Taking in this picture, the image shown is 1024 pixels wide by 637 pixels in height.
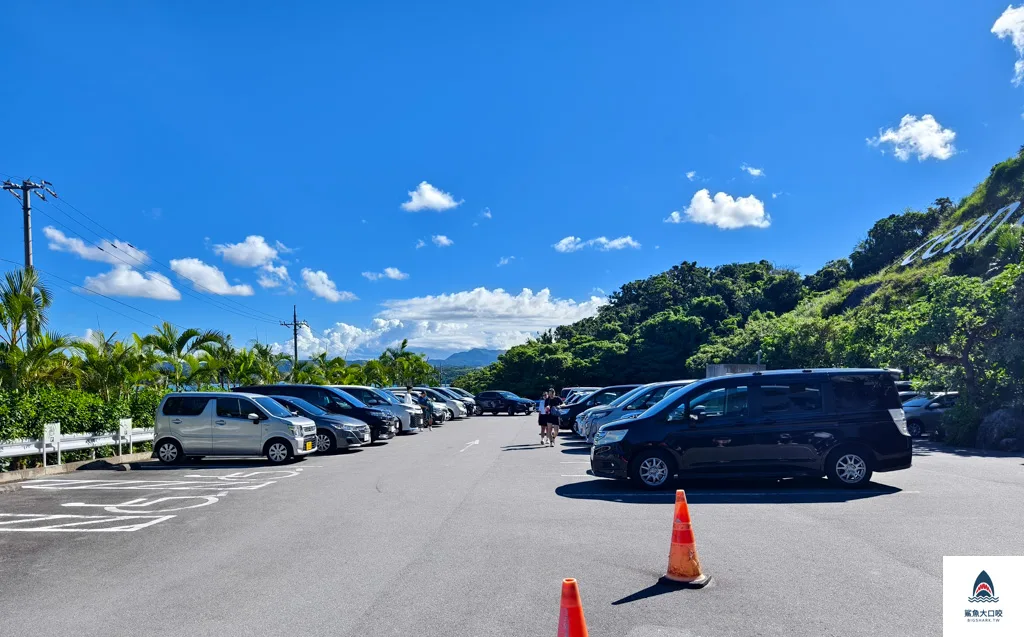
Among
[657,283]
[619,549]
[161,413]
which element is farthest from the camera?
[657,283]

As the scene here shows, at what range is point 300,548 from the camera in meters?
7.62

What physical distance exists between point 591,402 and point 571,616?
20.0 metres

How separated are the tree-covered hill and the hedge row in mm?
21016

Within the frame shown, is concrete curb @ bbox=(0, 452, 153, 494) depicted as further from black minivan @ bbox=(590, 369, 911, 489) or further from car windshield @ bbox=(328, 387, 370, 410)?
black minivan @ bbox=(590, 369, 911, 489)

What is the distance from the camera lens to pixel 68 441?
15.2 m

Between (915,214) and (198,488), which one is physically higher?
(915,214)

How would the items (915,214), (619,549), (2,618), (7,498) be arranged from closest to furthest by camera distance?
1. (2,618)
2. (619,549)
3. (7,498)
4. (915,214)

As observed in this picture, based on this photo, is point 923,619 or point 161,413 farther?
point 161,413

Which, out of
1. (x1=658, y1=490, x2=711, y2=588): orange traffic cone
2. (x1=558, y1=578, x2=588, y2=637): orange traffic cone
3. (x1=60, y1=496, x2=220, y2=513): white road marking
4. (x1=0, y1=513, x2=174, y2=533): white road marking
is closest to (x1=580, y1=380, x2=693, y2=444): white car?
(x1=60, y1=496, x2=220, y2=513): white road marking

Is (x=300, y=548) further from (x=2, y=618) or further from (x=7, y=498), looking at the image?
(x=7, y=498)

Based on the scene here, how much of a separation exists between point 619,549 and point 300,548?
3.34 metres

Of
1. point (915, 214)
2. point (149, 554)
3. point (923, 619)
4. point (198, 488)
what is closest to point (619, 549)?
point (923, 619)

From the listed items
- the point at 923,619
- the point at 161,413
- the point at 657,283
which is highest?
the point at 657,283

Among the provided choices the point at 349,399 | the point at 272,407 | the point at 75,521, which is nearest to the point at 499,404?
the point at 349,399
